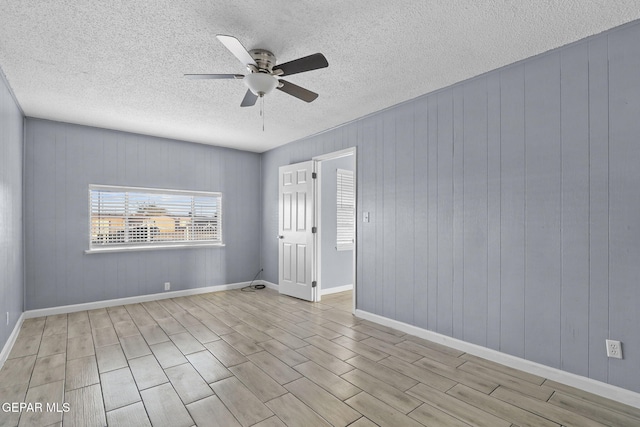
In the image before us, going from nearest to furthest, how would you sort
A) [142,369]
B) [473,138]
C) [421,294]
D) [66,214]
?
[142,369] < [473,138] < [421,294] < [66,214]

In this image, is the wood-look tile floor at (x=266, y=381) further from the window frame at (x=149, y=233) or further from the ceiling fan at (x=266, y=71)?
the ceiling fan at (x=266, y=71)

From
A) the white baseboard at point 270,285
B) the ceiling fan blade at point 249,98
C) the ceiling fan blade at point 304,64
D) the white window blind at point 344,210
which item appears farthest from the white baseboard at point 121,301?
the ceiling fan blade at point 304,64

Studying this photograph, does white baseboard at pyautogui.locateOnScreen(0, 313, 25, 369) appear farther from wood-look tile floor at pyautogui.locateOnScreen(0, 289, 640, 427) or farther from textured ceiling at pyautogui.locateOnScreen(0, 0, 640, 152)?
textured ceiling at pyautogui.locateOnScreen(0, 0, 640, 152)

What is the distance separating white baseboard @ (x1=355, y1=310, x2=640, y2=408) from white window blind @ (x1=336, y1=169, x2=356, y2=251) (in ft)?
6.74

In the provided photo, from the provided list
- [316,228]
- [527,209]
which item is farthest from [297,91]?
[316,228]

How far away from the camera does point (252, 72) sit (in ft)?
7.93

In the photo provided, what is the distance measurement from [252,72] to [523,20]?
1968mm

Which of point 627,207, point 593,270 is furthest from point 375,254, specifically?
point 627,207

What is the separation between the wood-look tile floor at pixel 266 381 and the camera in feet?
6.55

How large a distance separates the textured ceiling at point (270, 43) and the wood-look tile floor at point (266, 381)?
2635 millimetres

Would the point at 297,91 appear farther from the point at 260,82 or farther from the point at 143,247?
the point at 143,247

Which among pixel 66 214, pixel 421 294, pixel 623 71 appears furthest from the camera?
pixel 66 214

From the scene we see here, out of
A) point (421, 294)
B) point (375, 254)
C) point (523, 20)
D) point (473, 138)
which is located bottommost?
point (421, 294)

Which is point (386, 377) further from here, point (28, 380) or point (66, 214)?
point (66, 214)
